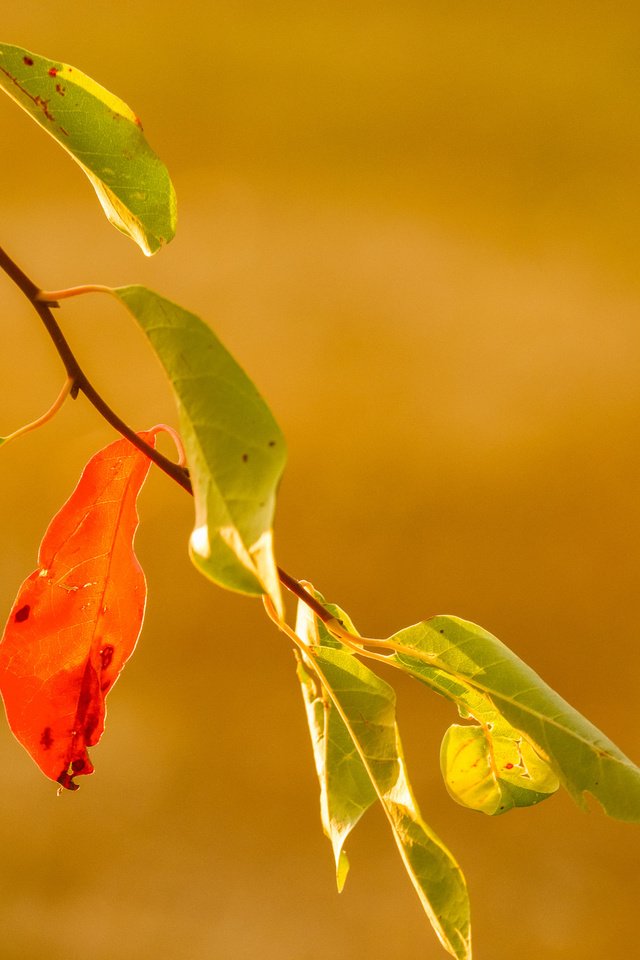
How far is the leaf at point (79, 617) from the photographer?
0.41 metres

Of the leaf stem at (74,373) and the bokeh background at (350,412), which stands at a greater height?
the leaf stem at (74,373)

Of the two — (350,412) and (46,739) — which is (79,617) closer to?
(46,739)

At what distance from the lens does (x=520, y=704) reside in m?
0.36

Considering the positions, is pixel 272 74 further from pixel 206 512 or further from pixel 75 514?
pixel 206 512

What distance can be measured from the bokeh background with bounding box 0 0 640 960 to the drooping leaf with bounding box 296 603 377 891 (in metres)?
1.42

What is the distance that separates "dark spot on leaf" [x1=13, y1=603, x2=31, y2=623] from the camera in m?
0.41

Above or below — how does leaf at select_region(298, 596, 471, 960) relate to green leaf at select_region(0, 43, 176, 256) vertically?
below

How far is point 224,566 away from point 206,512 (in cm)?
2

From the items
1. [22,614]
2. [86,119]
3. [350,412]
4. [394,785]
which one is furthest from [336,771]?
[350,412]

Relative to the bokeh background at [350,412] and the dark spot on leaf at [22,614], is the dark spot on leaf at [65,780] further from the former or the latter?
the bokeh background at [350,412]

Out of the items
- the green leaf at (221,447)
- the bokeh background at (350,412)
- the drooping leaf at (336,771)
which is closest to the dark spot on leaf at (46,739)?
the drooping leaf at (336,771)

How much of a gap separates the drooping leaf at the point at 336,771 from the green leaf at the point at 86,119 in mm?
190

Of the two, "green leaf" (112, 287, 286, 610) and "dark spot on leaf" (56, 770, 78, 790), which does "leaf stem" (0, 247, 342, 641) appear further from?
"dark spot on leaf" (56, 770, 78, 790)

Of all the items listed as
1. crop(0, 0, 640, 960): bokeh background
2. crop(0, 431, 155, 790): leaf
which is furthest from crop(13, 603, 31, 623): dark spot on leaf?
crop(0, 0, 640, 960): bokeh background
